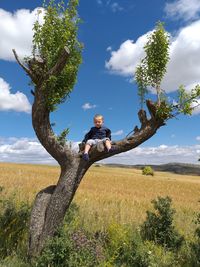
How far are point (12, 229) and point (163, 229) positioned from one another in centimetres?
480

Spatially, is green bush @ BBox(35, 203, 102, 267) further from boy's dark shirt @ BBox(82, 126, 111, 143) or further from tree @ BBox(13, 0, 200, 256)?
boy's dark shirt @ BBox(82, 126, 111, 143)

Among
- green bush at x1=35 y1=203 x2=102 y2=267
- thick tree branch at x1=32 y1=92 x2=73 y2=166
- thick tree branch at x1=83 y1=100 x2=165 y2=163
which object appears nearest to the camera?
green bush at x1=35 y1=203 x2=102 y2=267

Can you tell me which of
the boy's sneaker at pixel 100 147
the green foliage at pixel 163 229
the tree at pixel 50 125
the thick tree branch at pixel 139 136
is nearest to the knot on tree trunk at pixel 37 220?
the tree at pixel 50 125

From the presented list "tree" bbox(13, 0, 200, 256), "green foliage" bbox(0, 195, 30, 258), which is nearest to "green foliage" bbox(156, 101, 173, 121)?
"tree" bbox(13, 0, 200, 256)

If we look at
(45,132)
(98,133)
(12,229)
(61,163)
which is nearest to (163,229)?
(98,133)

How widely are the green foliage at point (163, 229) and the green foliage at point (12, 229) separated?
3927 mm

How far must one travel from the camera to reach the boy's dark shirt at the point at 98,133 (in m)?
10.8

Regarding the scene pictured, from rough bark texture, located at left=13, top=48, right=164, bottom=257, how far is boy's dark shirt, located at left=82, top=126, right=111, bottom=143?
0.42 metres

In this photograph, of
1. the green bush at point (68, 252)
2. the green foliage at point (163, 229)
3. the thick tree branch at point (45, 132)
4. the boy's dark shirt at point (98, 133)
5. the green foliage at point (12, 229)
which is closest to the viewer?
the green bush at point (68, 252)

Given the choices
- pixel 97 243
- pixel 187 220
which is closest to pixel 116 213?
pixel 187 220

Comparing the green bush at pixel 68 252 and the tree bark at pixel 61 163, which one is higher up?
the tree bark at pixel 61 163

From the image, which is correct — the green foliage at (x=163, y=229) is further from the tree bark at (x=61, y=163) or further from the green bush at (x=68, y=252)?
the tree bark at (x=61, y=163)

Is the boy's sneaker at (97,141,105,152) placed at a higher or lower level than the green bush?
higher

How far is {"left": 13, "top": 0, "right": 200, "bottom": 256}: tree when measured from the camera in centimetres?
1016
